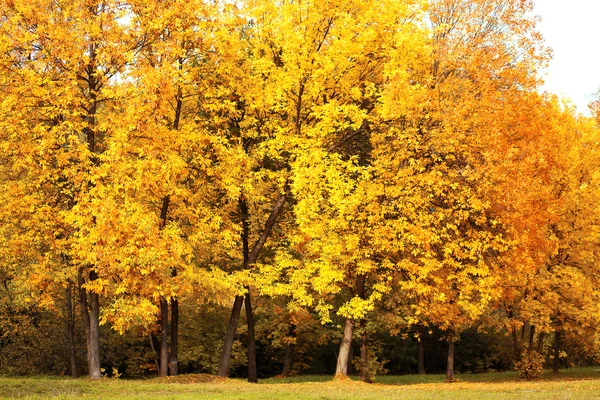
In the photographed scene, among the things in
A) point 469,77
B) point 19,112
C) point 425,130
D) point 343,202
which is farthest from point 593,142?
point 19,112

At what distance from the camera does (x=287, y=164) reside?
2914cm

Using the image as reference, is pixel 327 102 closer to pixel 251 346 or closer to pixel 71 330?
pixel 251 346

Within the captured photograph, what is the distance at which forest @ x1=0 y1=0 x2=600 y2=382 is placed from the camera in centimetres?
2334

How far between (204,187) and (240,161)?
221 cm

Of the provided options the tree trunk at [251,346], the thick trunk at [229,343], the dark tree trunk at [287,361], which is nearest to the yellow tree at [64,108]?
the thick trunk at [229,343]

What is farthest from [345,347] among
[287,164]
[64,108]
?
[64,108]

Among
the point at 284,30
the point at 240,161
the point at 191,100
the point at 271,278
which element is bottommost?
the point at 271,278

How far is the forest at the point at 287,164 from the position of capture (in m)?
23.3

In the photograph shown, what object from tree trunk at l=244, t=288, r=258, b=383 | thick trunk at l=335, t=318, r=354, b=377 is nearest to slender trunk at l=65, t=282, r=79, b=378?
tree trunk at l=244, t=288, r=258, b=383

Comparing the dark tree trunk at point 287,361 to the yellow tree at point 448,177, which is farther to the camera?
the dark tree trunk at point 287,361

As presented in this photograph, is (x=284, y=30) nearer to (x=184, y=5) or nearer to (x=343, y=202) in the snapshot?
(x=184, y=5)

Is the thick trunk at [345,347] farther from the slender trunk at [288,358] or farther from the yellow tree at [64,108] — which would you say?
the slender trunk at [288,358]

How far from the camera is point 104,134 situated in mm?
26766

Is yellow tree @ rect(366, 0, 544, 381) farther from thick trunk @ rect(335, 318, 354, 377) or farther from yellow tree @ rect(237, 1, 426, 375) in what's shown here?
thick trunk @ rect(335, 318, 354, 377)
